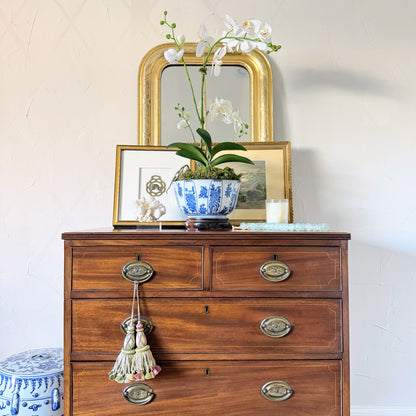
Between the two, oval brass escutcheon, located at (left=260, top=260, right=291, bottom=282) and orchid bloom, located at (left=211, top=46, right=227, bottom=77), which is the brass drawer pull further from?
orchid bloom, located at (left=211, top=46, right=227, bottom=77)

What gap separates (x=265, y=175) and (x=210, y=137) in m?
0.34

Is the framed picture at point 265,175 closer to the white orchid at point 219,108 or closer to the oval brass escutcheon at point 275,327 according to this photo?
the white orchid at point 219,108

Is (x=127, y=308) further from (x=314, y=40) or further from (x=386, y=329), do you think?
(x=314, y=40)

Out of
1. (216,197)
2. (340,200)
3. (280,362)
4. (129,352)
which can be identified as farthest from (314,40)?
(129,352)

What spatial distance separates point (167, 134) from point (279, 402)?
1.09m

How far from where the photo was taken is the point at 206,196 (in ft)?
4.41

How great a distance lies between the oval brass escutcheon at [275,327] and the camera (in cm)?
117

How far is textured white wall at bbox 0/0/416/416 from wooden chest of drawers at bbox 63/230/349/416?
1.98ft

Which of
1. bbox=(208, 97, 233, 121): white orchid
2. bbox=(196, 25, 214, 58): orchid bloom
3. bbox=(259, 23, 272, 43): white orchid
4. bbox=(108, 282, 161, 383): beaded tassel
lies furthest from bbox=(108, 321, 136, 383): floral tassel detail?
bbox=(259, 23, 272, 43): white orchid

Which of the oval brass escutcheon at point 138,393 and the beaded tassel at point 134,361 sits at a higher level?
the beaded tassel at point 134,361

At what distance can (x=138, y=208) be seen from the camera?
4.79ft

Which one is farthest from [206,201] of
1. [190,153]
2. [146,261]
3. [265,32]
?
[265,32]

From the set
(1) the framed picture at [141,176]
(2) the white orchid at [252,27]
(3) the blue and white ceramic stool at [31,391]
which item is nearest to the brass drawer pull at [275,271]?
(1) the framed picture at [141,176]

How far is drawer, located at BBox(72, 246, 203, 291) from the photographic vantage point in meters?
1.17
